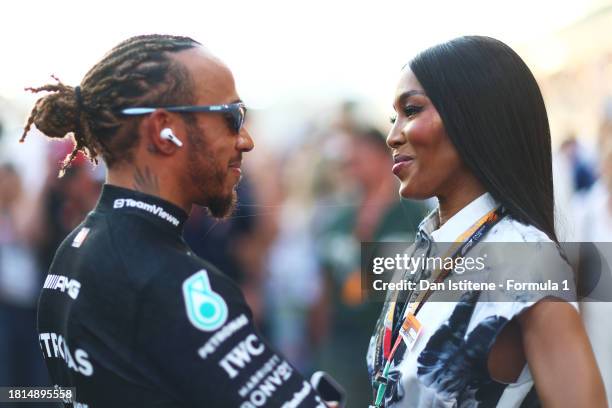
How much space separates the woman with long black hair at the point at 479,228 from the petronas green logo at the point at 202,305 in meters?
Result: 0.61

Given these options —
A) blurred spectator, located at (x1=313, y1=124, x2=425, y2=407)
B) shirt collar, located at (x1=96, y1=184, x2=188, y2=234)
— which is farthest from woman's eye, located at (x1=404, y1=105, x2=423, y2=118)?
blurred spectator, located at (x1=313, y1=124, x2=425, y2=407)

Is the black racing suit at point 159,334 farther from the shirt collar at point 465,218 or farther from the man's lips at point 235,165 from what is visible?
the shirt collar at point 465,218

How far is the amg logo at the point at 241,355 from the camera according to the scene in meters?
1.89

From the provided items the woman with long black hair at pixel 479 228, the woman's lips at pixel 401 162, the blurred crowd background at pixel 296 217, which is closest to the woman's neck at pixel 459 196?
the woman with long black hair at pixel 479 228

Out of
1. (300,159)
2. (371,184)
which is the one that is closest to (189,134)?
(371,184)

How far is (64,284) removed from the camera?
6.88 feet

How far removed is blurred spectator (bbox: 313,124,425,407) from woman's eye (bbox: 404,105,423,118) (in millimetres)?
1710

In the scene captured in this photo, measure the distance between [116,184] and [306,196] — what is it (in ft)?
8.74

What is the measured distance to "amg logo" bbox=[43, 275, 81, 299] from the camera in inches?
80.0

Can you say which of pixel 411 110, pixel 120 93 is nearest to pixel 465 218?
pixel 411 110

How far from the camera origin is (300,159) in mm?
4938

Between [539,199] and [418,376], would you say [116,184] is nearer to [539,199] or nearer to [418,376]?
[418,376]

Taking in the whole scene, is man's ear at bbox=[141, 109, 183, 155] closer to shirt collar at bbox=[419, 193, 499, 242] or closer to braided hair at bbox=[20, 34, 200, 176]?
braided hair at bbox=[20, 34, 200, 176]

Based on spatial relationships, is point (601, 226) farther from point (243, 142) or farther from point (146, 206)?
point (146, 206)
